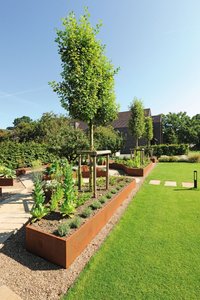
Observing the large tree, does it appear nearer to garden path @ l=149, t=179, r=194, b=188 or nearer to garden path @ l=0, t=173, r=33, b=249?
garden path @ l=0, t=173, r=33, b=249

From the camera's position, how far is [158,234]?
5051mm

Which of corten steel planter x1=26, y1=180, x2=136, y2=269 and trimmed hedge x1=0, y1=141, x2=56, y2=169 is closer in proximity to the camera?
corten steel planter x1=26, y1=180, x2=136, y2=269

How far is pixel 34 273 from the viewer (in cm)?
362

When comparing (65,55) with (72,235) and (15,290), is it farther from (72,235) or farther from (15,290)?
(15,290)

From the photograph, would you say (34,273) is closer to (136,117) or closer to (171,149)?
(136,117)

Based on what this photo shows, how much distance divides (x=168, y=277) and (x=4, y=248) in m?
3.56

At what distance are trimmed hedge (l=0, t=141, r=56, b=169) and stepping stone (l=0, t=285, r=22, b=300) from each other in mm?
11034

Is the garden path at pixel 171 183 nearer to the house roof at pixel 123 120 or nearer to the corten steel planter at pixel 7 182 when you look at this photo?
the corten steel planter at pixel 7 182

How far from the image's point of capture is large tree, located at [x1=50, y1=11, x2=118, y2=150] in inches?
280

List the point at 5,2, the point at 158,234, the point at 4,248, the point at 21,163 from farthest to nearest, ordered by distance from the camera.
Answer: the point at 21,163 → the point at 5,2 → the point at 158,234 → the point at 4,248

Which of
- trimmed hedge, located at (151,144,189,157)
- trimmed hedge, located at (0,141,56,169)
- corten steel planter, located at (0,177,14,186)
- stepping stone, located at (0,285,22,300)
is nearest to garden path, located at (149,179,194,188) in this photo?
corten steel planter, located at (0,177,14,186)

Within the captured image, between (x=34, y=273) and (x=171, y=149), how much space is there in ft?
83.7

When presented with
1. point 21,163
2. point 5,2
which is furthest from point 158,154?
point 5,2

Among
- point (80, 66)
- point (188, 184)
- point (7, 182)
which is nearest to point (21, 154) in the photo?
point (7, 182)
